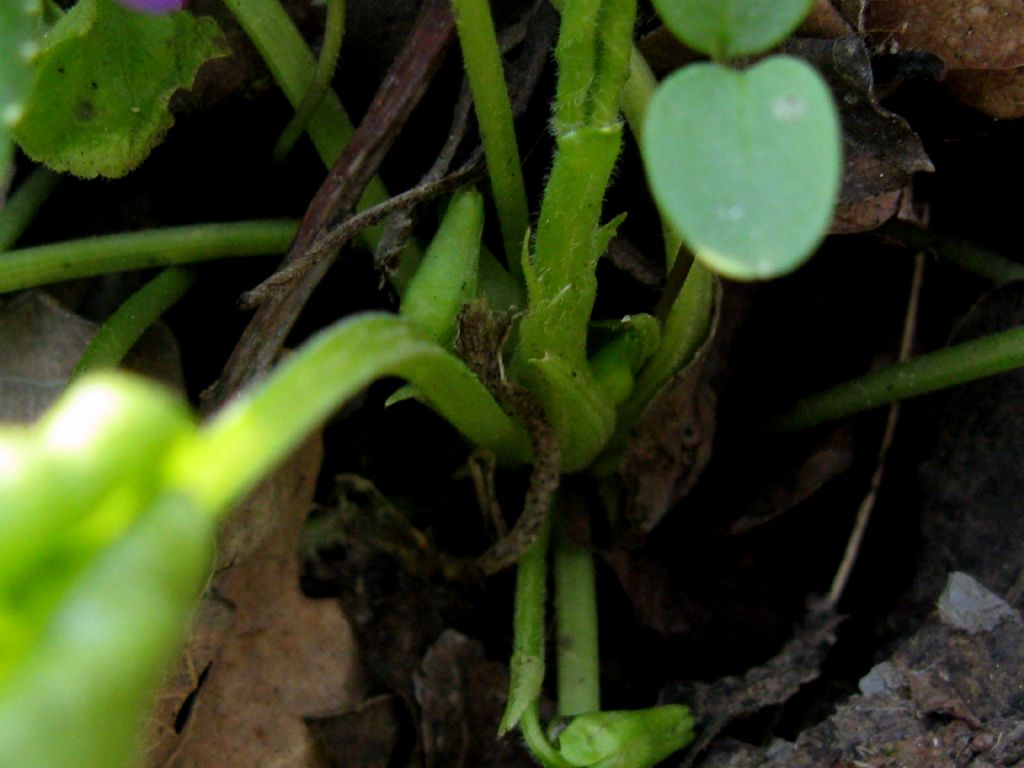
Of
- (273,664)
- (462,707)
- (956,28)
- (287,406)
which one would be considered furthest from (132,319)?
(956,28)

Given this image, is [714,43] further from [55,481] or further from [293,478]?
[293,478]

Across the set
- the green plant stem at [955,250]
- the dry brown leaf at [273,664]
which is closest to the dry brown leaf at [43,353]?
the dry brown leaf at [273,664]

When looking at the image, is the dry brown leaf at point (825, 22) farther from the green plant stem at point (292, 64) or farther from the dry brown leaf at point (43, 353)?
the dry brown leaf at point (43, 353)

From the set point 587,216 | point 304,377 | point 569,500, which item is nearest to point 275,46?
point 587,216

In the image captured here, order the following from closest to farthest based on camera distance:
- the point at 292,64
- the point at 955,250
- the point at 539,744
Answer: the point at 539,744 → the point at 292,64 → the point at 955,250

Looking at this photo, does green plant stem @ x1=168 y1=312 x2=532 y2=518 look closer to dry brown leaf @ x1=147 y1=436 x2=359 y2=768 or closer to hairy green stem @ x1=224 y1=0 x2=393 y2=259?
hairy green stem @ x1=224 y1=0 x2=393 y2=259

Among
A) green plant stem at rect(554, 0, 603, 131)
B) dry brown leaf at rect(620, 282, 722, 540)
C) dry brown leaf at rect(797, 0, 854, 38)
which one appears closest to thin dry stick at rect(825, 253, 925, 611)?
dry brown leaf at rect(620, 282, 722, 540)

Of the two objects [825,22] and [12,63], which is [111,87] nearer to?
[12,63]
